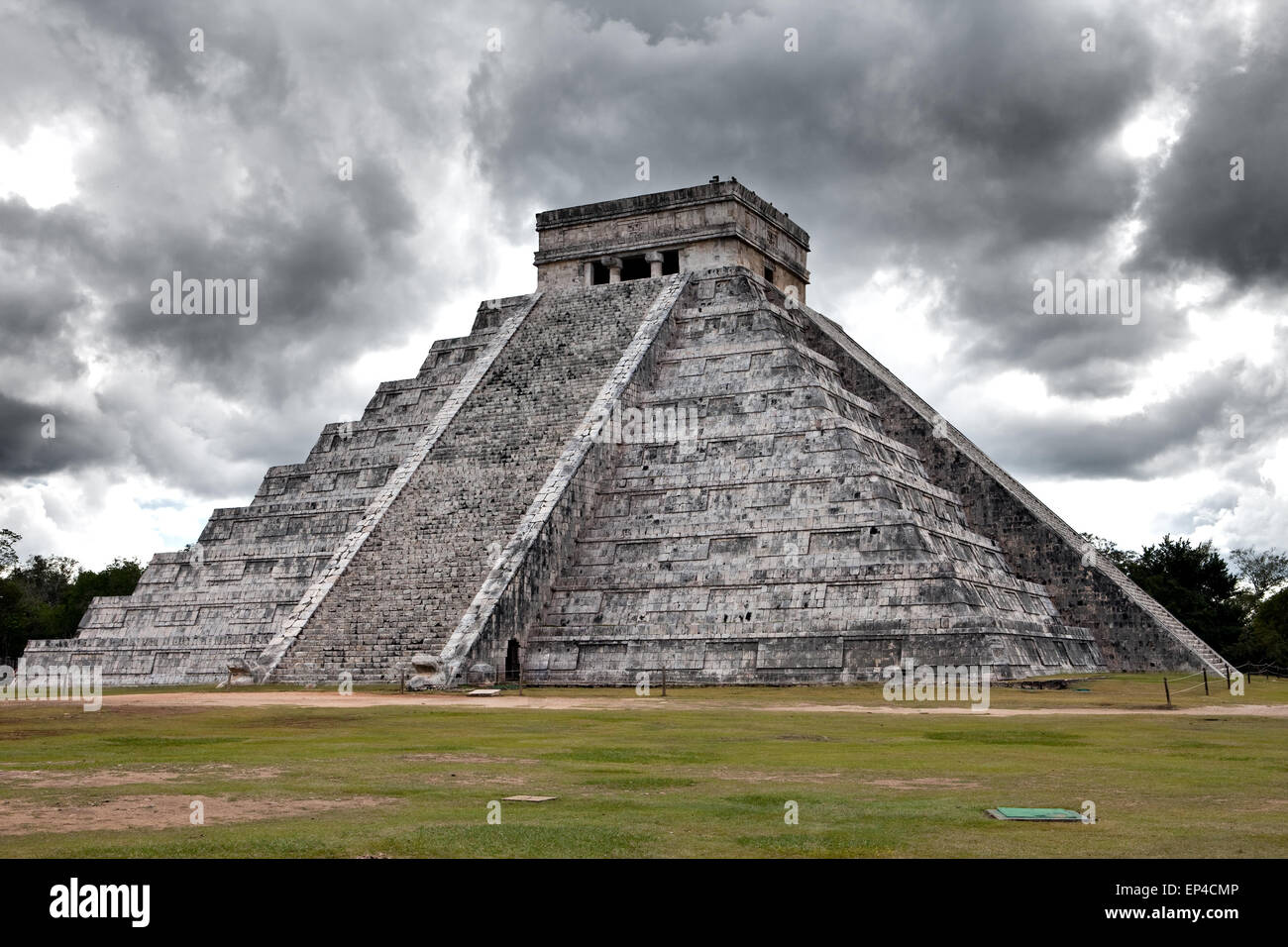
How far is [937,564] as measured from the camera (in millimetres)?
23641

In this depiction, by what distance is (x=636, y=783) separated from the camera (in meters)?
9.95

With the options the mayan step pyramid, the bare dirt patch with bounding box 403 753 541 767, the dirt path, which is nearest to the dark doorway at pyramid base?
the mayan step pyramid

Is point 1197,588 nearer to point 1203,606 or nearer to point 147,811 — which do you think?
point 1203,606

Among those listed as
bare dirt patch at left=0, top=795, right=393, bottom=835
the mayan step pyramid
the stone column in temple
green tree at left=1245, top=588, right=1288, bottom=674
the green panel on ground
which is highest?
the stone column in temple

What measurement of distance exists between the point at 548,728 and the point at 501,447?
15.1 meters

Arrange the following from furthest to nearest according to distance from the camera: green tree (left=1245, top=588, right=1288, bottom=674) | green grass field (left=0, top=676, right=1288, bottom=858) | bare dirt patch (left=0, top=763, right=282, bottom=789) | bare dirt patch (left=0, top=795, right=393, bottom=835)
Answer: green tree (left=1245, top=588, right=1288, bottom=674) → bare dirt patch (left=0, top=763, right=282, bottom=789) → bare dirt patch (left=0, top=795, right=393, bottom=835) → green grass field (left=0, top=676, right=1288, bottom=858)

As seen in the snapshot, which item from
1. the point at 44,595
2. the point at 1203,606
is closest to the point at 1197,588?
the point at 1203,606

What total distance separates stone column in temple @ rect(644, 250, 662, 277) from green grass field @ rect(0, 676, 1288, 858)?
18593mm

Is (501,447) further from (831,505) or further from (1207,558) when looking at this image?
(1207,558)

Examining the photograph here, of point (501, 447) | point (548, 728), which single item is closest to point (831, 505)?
point (501, 447)

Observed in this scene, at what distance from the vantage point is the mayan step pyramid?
78.9ft

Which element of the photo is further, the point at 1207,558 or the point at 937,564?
the point at 1207,558

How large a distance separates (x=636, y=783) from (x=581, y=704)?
902 centimetres

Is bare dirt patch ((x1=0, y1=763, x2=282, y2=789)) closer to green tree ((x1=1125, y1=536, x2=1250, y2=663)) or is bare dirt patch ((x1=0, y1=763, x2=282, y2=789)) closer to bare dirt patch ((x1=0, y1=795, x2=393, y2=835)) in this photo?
bare dirt patch ((x1=0, y1=795, x2=393, y2=835))
